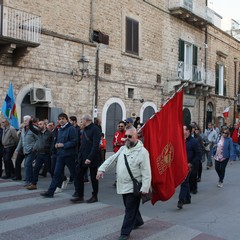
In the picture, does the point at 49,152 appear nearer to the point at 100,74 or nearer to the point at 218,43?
the point at 100,74

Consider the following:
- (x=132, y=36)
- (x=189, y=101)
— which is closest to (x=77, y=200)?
(x=132, y=36)

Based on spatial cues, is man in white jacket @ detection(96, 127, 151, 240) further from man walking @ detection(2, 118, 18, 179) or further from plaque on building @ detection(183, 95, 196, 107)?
plaque on building @ detection(183, 95, 196, 107)

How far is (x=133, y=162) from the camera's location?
213 inches

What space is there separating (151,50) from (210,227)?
15.3m

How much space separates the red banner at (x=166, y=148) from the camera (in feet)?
20.3

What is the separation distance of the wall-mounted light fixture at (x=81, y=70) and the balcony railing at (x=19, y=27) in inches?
95.5

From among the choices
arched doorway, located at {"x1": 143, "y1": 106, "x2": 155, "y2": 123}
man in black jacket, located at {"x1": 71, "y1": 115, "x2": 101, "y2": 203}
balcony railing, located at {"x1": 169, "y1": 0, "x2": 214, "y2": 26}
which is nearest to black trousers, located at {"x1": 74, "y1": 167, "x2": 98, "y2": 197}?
man in black jacket, located at {"x1": 71, "y1": 115, "x2": 101, "y2": 203}

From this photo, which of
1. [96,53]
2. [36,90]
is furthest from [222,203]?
[96,53]

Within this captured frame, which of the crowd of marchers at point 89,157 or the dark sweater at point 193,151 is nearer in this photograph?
the crowd of marchers at point 89,157

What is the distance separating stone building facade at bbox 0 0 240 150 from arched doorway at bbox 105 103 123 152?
0.05 m

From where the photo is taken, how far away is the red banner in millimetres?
6199

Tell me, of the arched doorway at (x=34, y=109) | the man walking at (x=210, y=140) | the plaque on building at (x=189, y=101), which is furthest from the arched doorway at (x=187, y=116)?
the arched doorway at (x=34, y=109)

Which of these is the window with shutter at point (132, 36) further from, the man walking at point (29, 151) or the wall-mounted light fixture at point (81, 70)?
the man walking at point (29, 151)

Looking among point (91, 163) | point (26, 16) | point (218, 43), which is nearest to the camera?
point (91, 163)
